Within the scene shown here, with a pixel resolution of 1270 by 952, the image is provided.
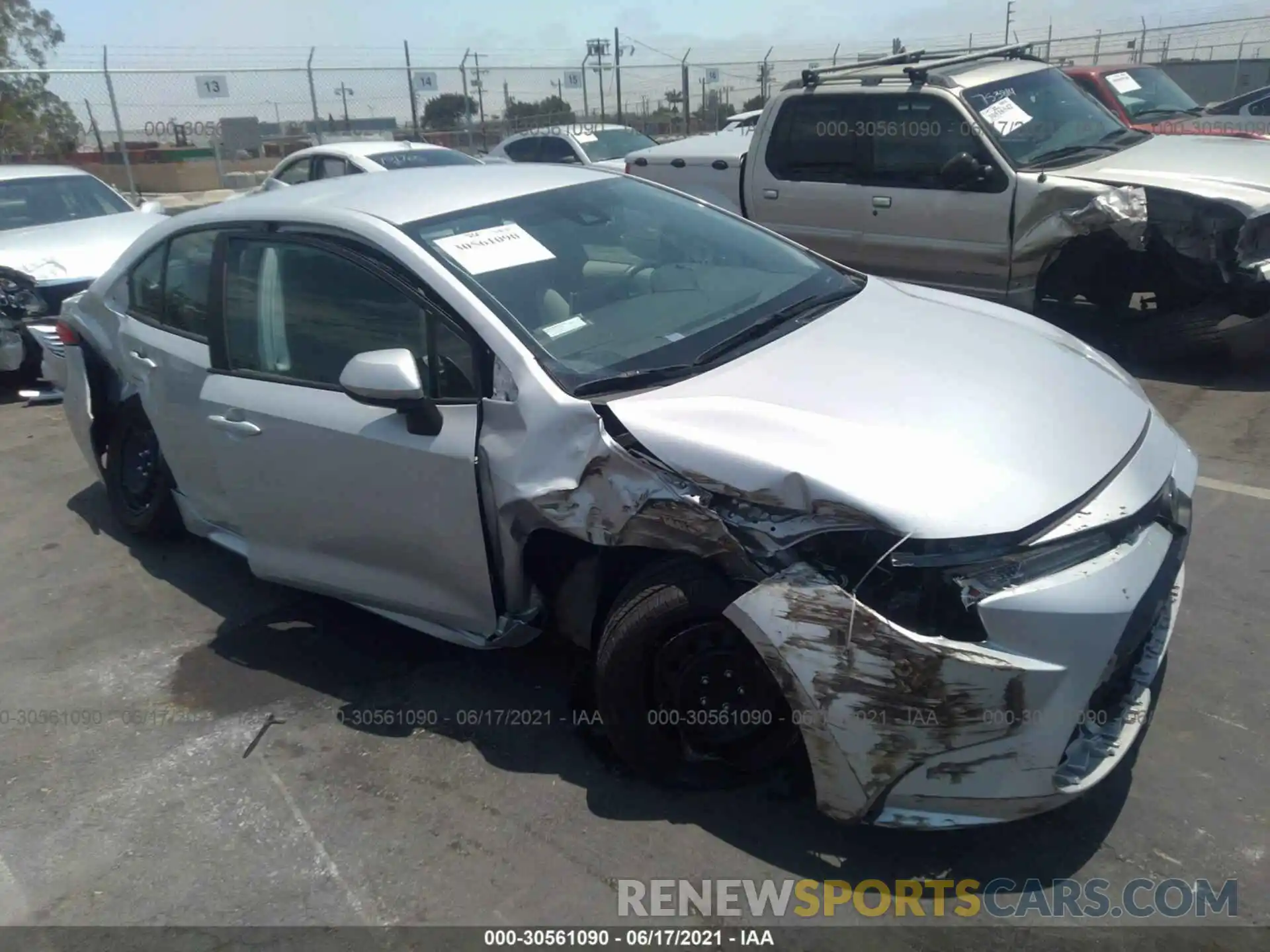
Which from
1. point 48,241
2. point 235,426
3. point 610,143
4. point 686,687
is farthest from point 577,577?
point 610,143

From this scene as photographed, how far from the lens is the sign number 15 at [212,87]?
17922mm

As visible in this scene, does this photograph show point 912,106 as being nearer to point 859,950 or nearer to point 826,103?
point 826,103

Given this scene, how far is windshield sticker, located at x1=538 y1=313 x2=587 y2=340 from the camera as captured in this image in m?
3.19

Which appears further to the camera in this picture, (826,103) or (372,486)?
(826,103)

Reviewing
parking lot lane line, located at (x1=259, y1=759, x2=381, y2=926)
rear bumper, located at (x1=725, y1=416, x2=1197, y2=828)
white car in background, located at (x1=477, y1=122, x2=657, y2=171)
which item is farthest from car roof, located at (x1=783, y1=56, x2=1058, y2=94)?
white car in background, located at (x1=477, y1=122, x2=657, y2=171)

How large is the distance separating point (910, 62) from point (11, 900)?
25.1 feet

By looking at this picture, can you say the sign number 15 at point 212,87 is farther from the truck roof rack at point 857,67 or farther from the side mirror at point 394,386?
the side mirror at point 394,386

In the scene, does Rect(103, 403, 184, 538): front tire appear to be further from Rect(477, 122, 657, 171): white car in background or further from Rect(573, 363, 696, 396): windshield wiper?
Rect(477, 122, 657, 171): white car in background

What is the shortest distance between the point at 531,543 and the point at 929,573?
1.26m

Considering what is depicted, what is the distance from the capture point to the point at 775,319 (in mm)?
3443

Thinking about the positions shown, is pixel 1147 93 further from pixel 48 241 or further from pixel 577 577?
pixel 48 241

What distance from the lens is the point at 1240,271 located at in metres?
6.04

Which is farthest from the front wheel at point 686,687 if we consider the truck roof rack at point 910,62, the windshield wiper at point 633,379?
the truck roof rack at point 910,62

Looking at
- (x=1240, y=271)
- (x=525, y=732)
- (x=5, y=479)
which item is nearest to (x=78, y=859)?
(x=525, y=732)
